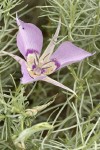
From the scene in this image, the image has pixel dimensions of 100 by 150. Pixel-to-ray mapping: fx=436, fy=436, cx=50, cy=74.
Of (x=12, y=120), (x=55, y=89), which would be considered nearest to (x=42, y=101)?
(x=55, y=89)

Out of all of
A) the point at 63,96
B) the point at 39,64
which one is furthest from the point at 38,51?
the point at 63,96

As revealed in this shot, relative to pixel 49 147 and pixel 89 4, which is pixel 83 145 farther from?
pixel 89 4

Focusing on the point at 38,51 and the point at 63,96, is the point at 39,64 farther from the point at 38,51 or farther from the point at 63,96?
the point at 63,96

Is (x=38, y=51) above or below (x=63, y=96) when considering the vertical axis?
above

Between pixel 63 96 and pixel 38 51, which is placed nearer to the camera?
pixel 38 51

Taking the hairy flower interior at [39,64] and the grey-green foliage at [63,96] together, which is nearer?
the grey-green foliage at [63,96]

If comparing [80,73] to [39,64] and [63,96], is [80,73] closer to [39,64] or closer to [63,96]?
[39,64]
